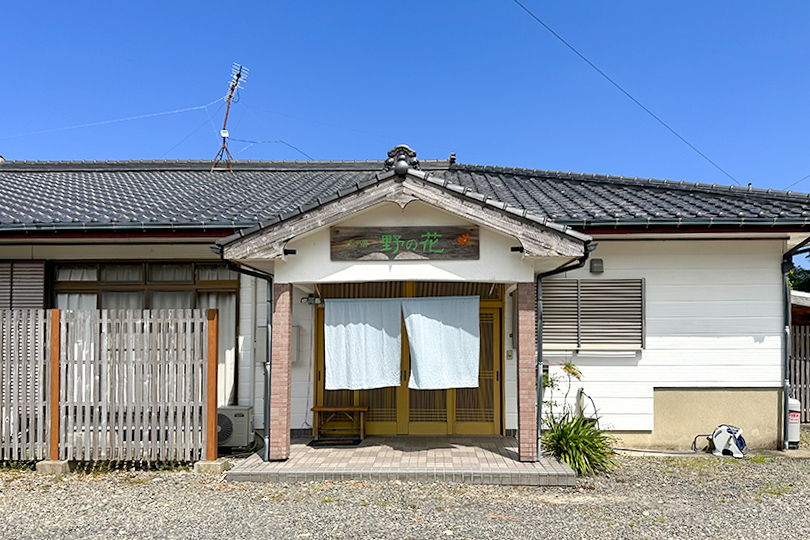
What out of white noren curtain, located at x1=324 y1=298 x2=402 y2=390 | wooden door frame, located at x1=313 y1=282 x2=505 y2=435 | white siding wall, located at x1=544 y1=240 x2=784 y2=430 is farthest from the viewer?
wooden door frame, located at x1=313 y1=282 x2=505 y2=435

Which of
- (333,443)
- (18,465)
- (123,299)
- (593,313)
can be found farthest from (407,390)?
(18,465)

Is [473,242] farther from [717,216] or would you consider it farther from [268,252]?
[717,216]

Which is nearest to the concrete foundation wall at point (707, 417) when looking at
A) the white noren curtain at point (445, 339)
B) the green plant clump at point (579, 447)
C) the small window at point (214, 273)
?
the green plant clump at point (579, 447)

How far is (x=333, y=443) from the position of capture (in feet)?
26.4

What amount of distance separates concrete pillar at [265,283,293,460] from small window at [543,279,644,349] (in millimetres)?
4154

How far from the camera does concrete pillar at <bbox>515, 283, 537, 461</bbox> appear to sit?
6781 millimetres

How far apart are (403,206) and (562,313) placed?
11.4 ft

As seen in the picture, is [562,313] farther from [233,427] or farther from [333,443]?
[233,427]

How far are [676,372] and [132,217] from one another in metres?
9.10

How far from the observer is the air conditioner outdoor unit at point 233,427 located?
314 inches

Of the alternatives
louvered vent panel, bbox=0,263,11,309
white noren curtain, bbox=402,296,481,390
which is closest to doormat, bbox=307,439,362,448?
white noren curtain, bbox=402,296,481,390

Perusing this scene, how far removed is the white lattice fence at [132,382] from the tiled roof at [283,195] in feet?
5.45

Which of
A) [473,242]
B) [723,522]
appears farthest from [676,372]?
[473,242]

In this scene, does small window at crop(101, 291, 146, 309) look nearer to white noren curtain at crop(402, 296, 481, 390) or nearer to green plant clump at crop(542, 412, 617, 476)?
white noren curtain at crop(402, 296, 481, 390)
